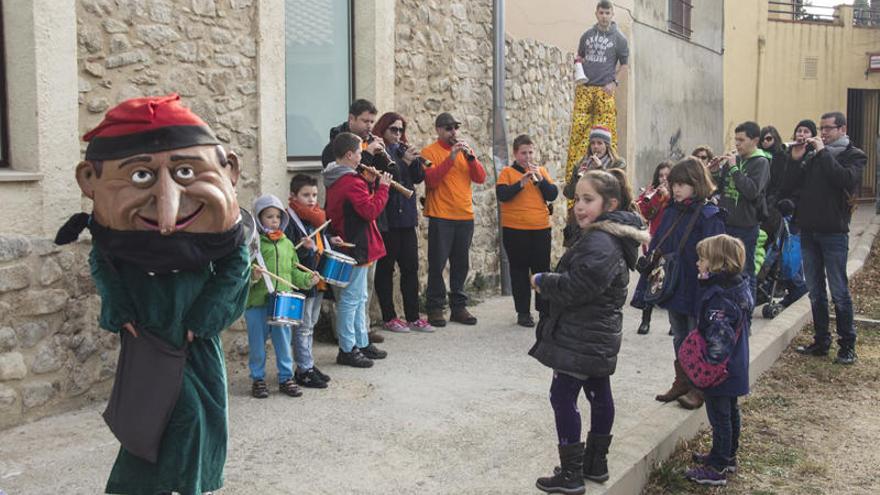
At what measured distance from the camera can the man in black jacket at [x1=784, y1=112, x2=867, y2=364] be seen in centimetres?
713

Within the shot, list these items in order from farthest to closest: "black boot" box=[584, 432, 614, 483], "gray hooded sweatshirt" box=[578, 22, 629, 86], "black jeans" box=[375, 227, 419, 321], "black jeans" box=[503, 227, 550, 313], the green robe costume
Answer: "gray hooded sweatshirt" box=[578, 22, 629, 86] < "black jeans" box=[503, 227, 550, 313] < "black jeans" box=[375, 227, 419, 321] < "black boot" box=[584, 432, 614, 483] < the green robe costume

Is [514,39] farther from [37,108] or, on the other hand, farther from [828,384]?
[37,108]

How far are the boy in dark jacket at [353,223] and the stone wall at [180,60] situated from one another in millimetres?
623

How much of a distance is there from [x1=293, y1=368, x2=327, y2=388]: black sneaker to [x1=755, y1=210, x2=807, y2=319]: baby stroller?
479 cm

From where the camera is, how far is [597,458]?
4332 mm

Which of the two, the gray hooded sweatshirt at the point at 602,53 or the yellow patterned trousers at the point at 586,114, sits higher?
the gray hooded sweatshirt at the point at 602,53

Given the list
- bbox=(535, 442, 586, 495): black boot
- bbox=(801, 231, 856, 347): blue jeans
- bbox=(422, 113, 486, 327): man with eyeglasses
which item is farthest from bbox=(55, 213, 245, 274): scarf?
bbox=(801, 231, 856, 347): blue jeans

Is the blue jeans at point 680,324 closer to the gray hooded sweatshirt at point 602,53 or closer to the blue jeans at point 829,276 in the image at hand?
the blue jeans at point 829,276

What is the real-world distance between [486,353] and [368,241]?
1315mm

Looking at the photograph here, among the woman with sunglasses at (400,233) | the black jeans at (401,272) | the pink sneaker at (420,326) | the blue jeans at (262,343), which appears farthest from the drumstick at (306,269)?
the pink sneaker at (420,326)

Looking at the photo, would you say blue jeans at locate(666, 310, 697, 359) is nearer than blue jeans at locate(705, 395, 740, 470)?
No

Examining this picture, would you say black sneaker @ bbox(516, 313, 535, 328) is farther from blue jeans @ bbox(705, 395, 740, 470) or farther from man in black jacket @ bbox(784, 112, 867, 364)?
blue jeans @ bbox(705, 395, 740, 470)

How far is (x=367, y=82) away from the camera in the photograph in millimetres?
7805

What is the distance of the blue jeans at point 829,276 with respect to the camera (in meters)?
7.21
